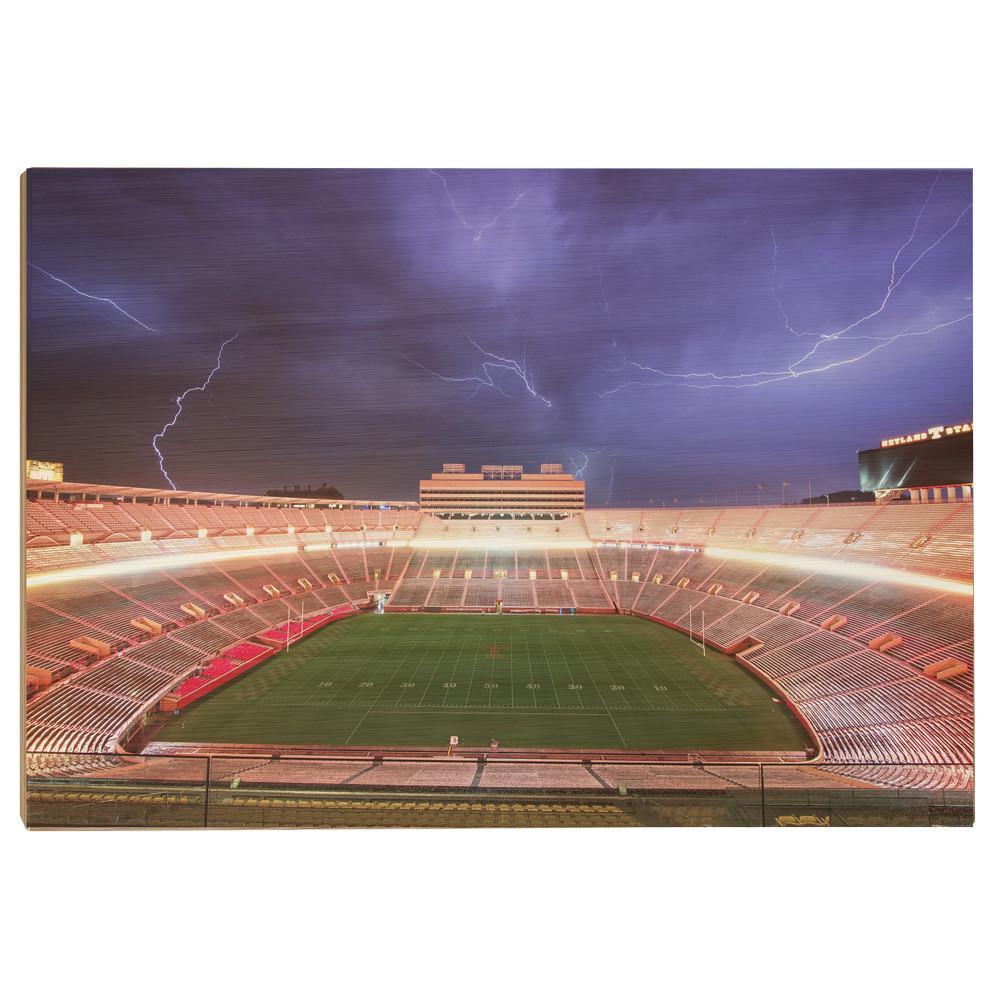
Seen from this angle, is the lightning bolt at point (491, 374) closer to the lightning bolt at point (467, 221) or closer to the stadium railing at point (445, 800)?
the lightning bolt at point (467, 221)

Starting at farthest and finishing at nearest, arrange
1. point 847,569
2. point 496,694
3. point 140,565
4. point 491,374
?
point 847,569 → point 140,565 → point 496,694 → point 491,374

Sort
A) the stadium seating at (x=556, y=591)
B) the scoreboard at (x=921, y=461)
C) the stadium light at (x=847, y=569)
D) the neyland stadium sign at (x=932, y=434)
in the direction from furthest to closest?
the stadium light at (x=847, y=569) → the stadium seating at (x=556, y=591) → the scoreboard at (x=921, y=461) → the neyland stadium sign at (x=932, y=434)

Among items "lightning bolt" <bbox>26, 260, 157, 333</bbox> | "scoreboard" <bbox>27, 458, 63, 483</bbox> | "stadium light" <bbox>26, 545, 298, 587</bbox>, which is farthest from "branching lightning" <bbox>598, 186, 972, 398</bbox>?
"stadium light" <bbox>26, 545, 298, 587</bbox>

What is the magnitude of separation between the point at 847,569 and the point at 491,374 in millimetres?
7885

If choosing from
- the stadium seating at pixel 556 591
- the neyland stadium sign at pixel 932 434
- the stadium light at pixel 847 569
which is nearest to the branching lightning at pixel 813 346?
the neyland stadium sign at pixel 932 434

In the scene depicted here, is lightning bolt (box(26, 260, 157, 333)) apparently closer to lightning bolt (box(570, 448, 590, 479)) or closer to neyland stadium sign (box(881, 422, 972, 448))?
lightning bolt (box(570, 448, 590, 479))

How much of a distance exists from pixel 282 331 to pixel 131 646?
501cm

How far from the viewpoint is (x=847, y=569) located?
887 cm

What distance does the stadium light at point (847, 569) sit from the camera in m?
6.48

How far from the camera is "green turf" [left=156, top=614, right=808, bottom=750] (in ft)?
20.6

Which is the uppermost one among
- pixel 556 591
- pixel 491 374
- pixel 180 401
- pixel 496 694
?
pixel 491 374

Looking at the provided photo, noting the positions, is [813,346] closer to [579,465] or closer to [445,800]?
[579,465]

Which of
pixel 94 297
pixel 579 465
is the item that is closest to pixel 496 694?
pixel 579 465

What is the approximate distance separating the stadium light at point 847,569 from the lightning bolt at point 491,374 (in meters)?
5.68
